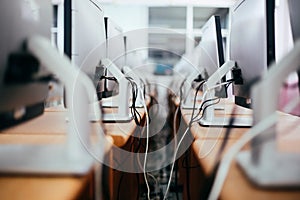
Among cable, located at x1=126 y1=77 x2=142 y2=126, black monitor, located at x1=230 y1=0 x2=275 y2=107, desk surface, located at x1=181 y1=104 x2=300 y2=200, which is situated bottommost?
desk surface, located at x1=181 y1=104 x2=300 y2=200

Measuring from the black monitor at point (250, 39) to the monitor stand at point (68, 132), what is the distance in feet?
1.20

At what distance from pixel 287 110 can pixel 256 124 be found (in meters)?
0.12

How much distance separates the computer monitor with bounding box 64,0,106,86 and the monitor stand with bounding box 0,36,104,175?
15 centimetres

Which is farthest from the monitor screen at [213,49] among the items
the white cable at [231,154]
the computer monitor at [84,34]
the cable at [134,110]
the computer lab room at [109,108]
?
the white cable at [231,154]

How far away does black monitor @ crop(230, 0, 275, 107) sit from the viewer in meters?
0.90

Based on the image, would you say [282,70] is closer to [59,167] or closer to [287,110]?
[287,110]

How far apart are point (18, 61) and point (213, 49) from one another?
3.16 ft

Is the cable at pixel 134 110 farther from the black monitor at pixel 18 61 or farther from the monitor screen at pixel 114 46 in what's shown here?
→ the black monitor at pixel 18 61

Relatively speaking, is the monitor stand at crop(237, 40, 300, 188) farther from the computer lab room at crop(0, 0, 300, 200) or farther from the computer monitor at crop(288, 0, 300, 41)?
the computer monitor at crop(288, 0, 300, 41)

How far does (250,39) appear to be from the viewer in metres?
1.04

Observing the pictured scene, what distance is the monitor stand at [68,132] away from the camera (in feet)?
2.01

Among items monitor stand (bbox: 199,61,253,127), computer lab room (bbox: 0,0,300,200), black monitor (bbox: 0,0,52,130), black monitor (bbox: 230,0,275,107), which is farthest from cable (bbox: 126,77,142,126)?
black monitor (bbox: 0,0,52,130)

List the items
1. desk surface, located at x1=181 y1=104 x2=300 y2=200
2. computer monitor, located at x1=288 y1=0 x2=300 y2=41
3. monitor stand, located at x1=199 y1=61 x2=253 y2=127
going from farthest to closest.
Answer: monitor stand, located at x1=199 y1=61 x2=253 y2=127, computer monitor, located at x1=288 y1=0 x2=300 y2=41, desk surface, located at x1=181 y1=104 x2=300 y2=200

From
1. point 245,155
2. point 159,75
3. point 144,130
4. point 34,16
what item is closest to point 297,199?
point 245,155
